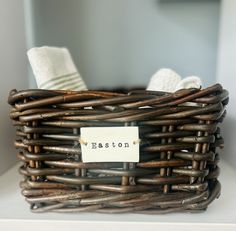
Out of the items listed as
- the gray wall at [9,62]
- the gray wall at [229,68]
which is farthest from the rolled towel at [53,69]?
the gray wall at [229,68]

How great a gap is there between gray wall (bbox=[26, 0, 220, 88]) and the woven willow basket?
1.55 feet

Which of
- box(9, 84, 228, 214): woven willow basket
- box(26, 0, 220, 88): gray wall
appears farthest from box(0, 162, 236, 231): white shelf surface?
box(26, 0, 220, 88): gray wall

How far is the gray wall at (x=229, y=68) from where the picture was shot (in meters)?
0.56

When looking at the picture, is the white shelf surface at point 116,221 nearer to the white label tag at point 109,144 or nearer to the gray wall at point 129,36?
the white label tag at point 109,144

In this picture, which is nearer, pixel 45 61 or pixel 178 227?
pixel 178 227

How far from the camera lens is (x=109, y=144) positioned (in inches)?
13.6

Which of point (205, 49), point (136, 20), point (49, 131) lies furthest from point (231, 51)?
point (49, 131)

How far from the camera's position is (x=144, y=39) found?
0.80 m

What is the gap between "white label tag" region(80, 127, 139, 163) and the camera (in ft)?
1.11

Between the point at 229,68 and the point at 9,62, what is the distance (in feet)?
1.56

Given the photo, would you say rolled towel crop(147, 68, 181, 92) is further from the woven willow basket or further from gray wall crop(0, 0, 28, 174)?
gray wall crop(0, 0, 28, 174)

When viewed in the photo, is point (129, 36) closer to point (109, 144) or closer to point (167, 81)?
point (167, 81)

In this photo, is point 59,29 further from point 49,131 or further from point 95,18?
point 49,131

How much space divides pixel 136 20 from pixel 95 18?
0.12 metres
